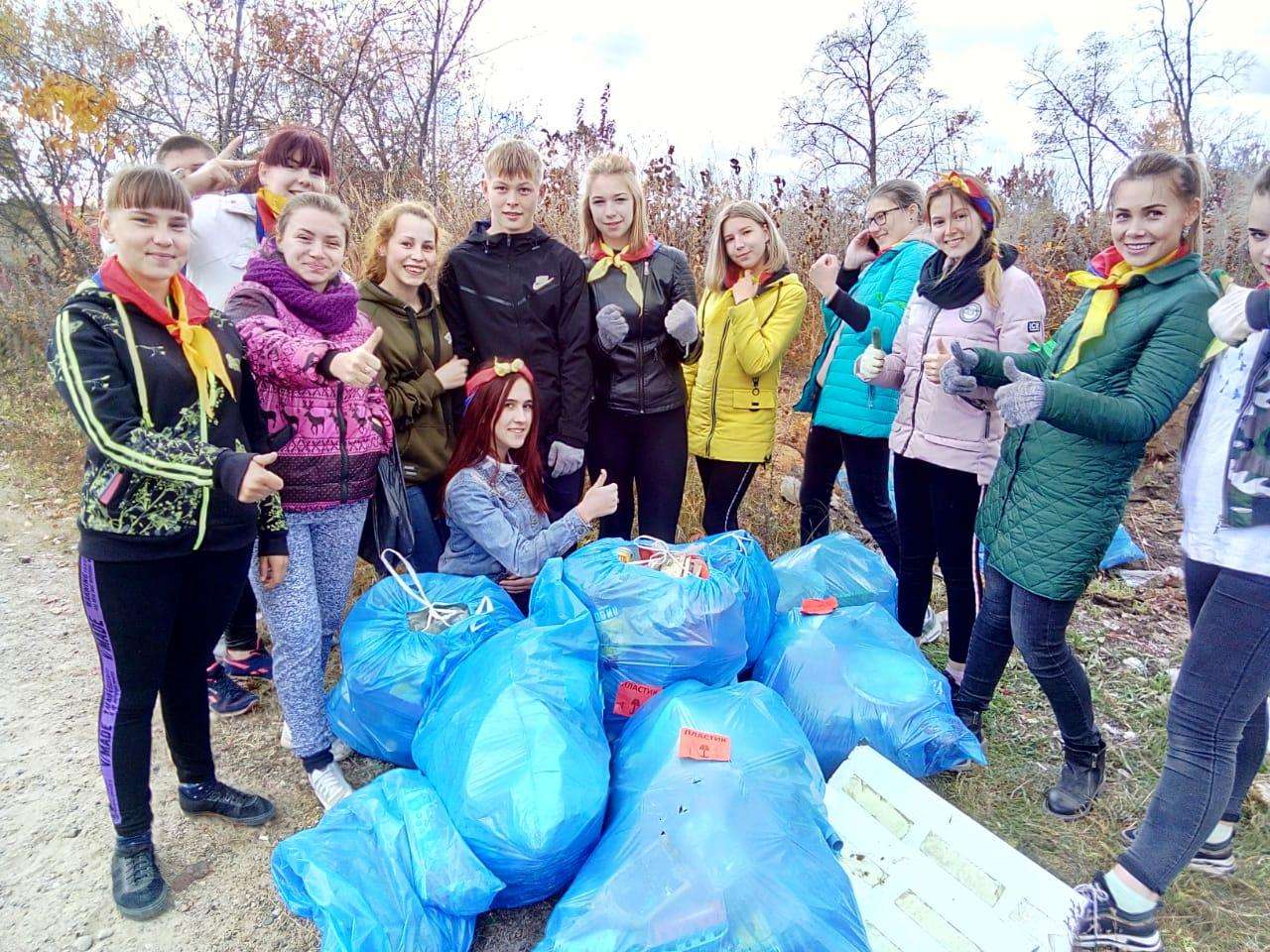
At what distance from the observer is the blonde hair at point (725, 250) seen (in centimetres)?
295

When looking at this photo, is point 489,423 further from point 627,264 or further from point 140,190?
point 140,190

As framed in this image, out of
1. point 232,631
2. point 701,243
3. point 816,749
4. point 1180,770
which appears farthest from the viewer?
point 701,243

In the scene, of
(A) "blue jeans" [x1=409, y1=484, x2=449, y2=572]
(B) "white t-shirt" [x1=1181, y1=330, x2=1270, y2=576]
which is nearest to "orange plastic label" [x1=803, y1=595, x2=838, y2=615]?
(B) "white t-shirt" [x1=1181, y1=330, x2=1270, y2=576]

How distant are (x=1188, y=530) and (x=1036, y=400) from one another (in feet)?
1.51

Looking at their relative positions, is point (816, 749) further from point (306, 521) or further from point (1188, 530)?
point (306, 521)

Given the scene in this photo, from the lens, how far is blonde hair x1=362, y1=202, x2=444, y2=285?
8.53 feet

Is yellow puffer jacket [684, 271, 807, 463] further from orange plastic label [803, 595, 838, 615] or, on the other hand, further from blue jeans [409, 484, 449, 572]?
blue jeans [409, 484, 449, 572]

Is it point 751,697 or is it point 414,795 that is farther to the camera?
point 751,697

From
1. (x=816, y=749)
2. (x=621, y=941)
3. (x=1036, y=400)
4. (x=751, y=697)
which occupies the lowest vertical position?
(x=816, y=749)

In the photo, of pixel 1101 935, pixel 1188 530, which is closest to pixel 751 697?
pixel 1101 935

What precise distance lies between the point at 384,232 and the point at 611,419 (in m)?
1.10

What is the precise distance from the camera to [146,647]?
1863mm

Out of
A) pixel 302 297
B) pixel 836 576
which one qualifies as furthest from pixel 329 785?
pixel 836 576

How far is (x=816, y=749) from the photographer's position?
2230 mm
